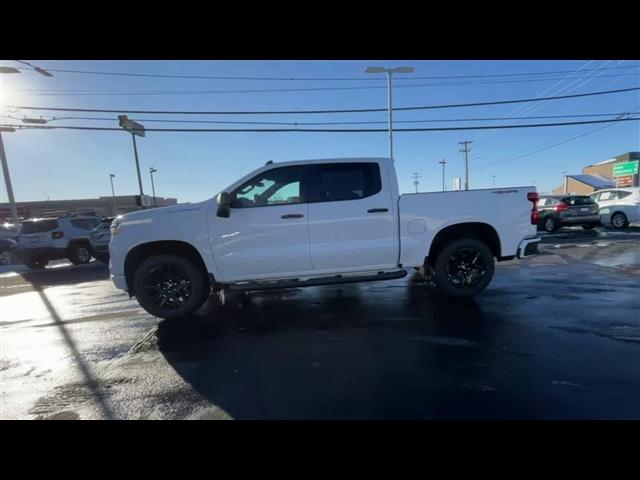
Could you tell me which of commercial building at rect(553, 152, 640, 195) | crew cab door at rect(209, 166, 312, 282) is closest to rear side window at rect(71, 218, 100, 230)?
crew cab door at rect(209, 166, 312, 282)

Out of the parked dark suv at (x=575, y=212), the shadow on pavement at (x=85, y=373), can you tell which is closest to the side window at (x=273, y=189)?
the shadow on pavement at (x=85, y=373)

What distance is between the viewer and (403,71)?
1605 centimetres

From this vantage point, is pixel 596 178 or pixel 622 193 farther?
pixel 596 178

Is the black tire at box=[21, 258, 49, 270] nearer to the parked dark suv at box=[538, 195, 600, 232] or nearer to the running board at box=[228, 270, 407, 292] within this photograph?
the running board at box=[228, 270, 407, 292]

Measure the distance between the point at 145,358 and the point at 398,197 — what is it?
3.80 metres

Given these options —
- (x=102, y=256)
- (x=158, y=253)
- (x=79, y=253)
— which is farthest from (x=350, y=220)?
(x=79, y=253)

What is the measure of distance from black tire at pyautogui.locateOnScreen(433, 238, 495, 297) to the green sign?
39796mm

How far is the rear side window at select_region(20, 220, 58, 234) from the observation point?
10.4 m

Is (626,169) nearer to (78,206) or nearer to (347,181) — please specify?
(347,181)

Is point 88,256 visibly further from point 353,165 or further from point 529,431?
point 529,431

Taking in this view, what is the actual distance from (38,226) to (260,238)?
1098 cm

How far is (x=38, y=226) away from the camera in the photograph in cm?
1052

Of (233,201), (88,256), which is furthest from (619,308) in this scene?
(88,256)

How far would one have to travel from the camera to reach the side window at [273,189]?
4277 mm
